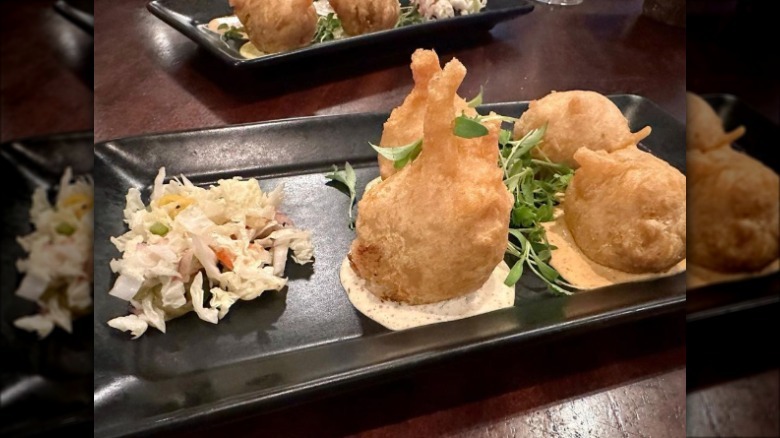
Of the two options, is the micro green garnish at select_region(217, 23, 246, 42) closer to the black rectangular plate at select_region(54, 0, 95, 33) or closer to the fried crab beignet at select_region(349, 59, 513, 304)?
the fried crab beignet at select_region(349, 59, 513, 304)

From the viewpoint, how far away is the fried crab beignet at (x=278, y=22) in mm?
2912

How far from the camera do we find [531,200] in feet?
7.31

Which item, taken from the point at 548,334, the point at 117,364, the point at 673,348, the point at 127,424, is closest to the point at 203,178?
the point at 117,364

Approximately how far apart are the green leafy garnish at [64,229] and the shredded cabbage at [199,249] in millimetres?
1458

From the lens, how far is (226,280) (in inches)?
71.1

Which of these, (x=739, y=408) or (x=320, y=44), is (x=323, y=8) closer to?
(x=320, y=44)

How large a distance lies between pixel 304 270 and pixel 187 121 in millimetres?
1252

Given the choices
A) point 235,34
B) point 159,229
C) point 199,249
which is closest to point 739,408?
point 199,249

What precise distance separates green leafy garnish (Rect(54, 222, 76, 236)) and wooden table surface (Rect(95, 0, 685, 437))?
4.30 ft

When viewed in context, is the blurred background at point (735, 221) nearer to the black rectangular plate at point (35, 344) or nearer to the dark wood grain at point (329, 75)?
the black rectangular plate at point (35, 344)

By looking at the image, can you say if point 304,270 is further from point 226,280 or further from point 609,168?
point 609,168

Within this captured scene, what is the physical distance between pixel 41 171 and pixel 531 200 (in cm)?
204

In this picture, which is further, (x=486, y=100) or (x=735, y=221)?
(x=486, y=100)

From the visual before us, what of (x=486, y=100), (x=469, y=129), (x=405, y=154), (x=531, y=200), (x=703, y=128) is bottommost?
(x=486, y=100)
